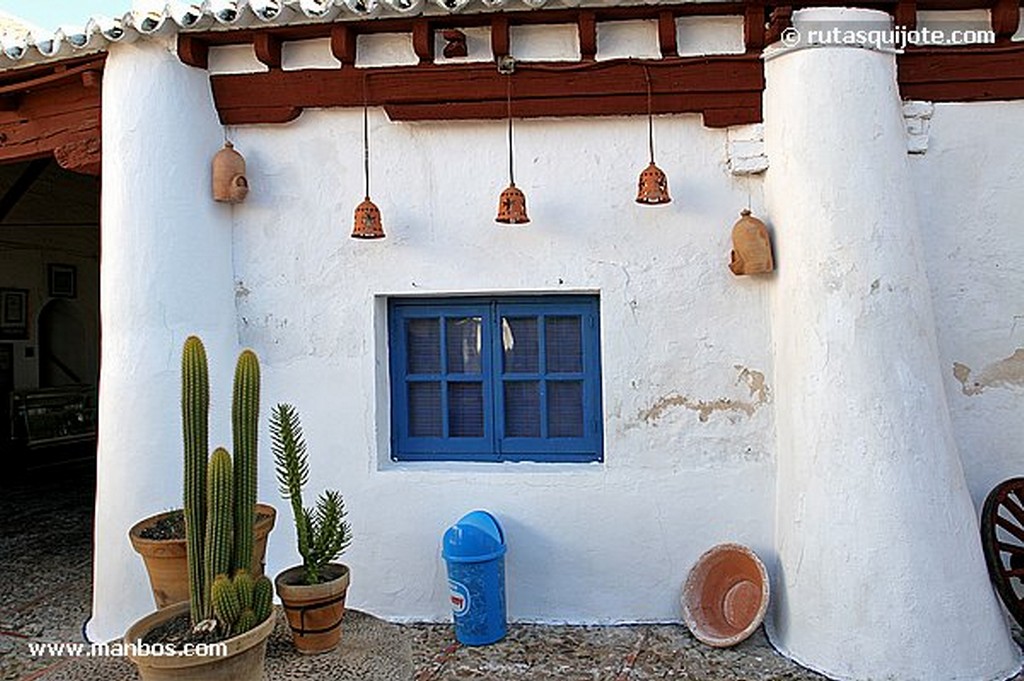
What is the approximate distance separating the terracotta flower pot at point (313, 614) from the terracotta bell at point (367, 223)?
1901mm

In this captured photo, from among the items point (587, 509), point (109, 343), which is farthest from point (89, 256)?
point (587, 509)

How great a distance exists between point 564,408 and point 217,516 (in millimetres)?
2257

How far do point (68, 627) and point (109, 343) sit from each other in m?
1.58

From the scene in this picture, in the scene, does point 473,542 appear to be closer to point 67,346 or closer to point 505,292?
point 505,292

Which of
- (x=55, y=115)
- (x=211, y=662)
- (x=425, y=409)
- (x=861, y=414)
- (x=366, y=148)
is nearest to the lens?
(x=211, y=662)

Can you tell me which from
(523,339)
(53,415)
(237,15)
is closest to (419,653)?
(523,339)

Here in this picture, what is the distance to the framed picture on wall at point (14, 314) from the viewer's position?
10.2 meters

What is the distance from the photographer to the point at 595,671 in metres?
3.80

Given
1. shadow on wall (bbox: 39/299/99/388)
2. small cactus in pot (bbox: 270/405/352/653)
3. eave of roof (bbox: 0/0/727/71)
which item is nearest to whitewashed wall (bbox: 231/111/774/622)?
eave of roof (bbox: 0/0/727/71)

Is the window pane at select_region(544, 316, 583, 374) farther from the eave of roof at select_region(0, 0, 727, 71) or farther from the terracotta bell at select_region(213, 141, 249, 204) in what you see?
the terracotta bell at select_region(213, 141, 249, 204)

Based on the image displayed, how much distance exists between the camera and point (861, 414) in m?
3.80

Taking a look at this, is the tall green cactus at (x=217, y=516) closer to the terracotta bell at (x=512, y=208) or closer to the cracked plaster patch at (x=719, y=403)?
the terracotta bell at (x=512, y=208)

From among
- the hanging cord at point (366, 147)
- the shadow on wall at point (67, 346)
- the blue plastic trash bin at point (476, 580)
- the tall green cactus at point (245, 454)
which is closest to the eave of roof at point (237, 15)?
the hanging cord at point (366, 147)

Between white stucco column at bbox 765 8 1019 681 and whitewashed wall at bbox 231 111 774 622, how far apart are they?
331 mm
